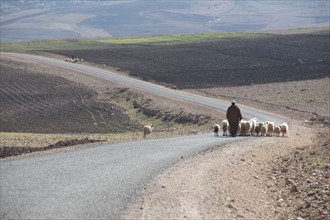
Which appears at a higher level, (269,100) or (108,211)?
(108,211)

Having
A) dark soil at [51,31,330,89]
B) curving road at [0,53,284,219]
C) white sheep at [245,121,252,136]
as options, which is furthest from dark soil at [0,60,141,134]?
curving road at [0,53,284,219]

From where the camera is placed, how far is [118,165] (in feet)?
65.8

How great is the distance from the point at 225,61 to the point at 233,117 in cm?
5192

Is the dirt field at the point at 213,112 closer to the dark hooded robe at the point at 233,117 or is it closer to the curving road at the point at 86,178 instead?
the curving road at the point at 86,178

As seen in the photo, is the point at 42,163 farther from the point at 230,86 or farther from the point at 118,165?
the point at 230,86

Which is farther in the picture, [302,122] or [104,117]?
[104,117]

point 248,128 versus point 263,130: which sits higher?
point 248,128

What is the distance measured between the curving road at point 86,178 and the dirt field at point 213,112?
63cm

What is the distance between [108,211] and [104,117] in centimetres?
3771

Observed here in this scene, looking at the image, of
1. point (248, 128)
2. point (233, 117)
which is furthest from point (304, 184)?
point (248, 128)

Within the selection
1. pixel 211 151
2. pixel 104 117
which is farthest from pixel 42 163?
pixel 104 117

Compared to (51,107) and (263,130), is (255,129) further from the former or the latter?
(51,107)

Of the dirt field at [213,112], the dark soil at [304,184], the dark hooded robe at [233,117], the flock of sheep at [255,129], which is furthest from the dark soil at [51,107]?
the dark soil at [304,184]

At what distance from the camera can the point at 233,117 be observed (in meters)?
31.4
